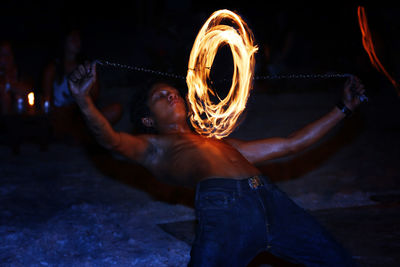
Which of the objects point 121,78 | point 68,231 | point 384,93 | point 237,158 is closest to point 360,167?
point 237,158

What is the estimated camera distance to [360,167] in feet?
20.5

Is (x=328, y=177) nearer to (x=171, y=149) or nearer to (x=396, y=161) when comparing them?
(x=396, y=161)

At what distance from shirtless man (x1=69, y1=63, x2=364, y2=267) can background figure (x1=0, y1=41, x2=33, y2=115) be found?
423cm

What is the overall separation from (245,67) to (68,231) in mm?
2143

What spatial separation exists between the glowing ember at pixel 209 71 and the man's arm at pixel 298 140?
28 centimetres

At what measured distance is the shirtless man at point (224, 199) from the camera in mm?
2645

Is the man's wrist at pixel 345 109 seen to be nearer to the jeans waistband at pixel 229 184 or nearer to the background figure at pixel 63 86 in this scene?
the jeans waistband at pixel 229 184

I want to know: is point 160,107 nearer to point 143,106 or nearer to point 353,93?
point 143,106

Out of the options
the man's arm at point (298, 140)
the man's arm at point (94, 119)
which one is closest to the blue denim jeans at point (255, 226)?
the man's arm at point (94, 119)

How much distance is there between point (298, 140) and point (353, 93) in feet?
1.97

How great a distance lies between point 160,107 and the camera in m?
3.67

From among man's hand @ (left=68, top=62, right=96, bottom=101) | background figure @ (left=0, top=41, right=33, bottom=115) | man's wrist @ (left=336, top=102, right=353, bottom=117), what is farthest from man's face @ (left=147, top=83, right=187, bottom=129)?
background figure @ (left=0, top=41, right=33, bottom=115)

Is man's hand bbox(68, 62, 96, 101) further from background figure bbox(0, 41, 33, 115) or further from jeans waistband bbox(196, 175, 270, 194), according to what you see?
background figure bbox(0, 41, 33, 115)

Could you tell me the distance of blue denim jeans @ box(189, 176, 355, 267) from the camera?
2.64 m
